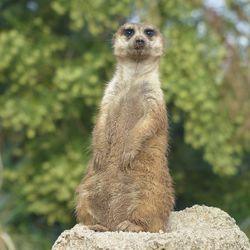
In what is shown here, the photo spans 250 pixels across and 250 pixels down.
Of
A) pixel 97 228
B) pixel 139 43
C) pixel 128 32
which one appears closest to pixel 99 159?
pixel 97 228

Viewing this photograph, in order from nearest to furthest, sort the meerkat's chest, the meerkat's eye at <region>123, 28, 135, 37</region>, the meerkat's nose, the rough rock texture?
the rough rock texture → the meerkat's chest → the meerkat's nose → the meerkat's eye at <region>123, 28, 135, 37</region>

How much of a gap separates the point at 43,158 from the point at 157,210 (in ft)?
20.8

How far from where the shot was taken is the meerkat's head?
595 cm

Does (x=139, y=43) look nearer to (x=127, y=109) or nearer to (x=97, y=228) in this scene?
(x=127, y=109)

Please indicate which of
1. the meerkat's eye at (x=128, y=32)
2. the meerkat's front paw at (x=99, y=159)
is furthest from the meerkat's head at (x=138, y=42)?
the meerkat's front paw at (x=99, y=159)

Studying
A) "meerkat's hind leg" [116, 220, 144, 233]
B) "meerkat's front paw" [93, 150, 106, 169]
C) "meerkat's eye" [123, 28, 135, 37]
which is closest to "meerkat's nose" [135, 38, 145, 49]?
"meerkat's eye" [123, 28, 135, 37]

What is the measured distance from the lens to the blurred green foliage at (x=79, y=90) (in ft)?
35.6

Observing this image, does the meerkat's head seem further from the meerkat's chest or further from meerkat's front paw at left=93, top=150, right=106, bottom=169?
meerkat's front paw at left=93, top=150, right=106, bottom=169

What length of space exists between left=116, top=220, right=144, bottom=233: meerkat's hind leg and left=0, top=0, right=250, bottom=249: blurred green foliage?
Result: 5.31 meters

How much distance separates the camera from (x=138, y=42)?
5.96 m

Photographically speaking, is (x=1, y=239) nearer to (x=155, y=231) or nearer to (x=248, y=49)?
(x=155, y=231)

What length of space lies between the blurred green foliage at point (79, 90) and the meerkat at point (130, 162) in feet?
15.4

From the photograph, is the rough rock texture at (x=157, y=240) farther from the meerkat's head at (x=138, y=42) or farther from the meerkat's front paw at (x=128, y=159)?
the meerkat's head at (x=138, y=42)

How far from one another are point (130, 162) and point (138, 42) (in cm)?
85
